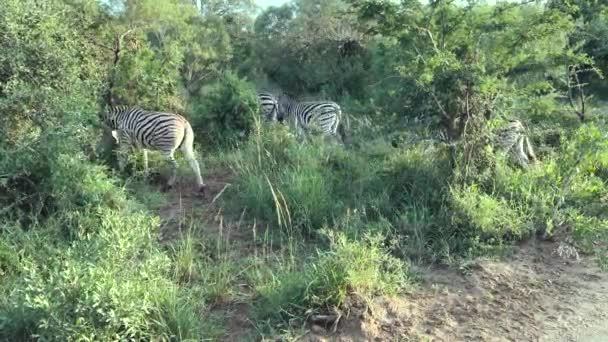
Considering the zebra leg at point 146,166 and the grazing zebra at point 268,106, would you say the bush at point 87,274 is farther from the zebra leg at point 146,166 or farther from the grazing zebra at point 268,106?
the grazing zebra at point 268,106

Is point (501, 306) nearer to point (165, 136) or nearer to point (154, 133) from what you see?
point (165, 136)

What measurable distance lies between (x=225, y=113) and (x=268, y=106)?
1.86m

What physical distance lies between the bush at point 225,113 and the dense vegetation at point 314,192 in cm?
238

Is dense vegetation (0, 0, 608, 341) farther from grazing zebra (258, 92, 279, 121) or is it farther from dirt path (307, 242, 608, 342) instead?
grazing zebra (258, 92, 279, 121)

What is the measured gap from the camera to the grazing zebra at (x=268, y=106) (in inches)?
547

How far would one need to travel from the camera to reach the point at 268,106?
47.0ft

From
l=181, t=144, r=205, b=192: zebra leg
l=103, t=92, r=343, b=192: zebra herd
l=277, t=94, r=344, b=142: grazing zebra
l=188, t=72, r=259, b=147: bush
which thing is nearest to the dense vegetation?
l=103, t=92, r=343, b=192: zebra herd

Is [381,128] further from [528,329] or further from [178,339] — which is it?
[178,339]

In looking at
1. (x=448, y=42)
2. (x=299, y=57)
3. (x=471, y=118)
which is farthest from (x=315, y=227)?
(x=299, y=57)

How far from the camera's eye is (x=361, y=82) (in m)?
22.9

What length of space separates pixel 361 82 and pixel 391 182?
15913mm

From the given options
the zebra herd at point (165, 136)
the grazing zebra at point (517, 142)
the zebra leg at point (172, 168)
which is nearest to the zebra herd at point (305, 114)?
the zebra herd at point (165, 136)

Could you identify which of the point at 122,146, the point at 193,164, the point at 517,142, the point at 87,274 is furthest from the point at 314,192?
the point at 122,146

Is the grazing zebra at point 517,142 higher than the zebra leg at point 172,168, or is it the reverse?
the grazing zebra at point 517,142
